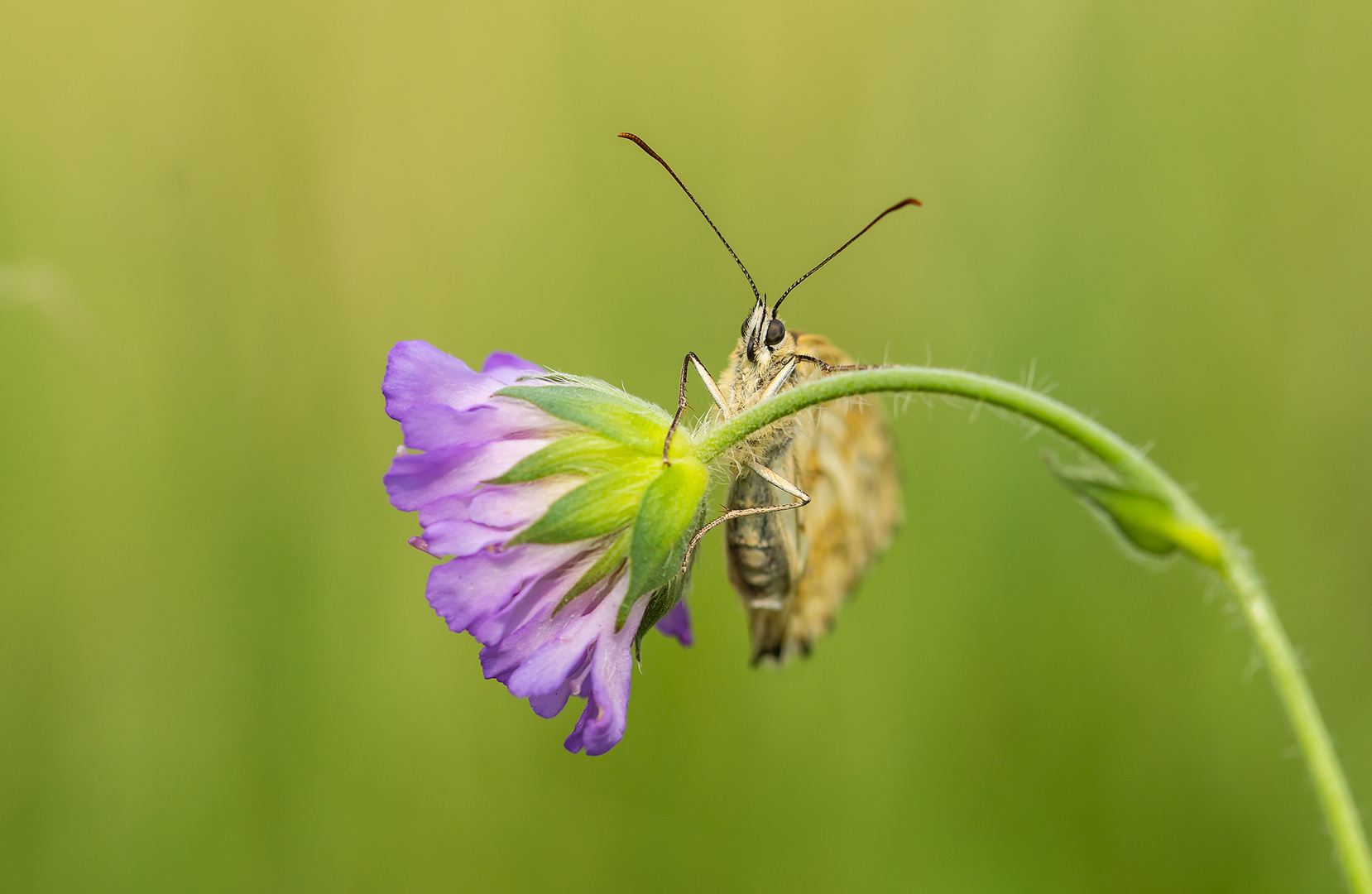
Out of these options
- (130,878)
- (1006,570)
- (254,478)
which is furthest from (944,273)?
(130,878)

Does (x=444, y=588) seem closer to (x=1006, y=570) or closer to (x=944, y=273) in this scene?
(x=1006, y=570)

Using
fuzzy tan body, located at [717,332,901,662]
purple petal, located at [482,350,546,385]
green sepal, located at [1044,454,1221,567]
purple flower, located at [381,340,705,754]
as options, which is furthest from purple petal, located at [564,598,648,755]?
green sepal, located at [1044,454,1221,567]

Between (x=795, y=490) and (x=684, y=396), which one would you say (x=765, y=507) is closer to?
(x=795, y=490)

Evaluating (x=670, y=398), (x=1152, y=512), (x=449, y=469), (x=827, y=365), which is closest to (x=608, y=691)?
(x=449, y=469)

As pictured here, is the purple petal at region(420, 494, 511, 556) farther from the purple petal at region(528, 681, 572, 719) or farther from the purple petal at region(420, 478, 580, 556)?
the purple petal at region(528, 681, 572, 719)

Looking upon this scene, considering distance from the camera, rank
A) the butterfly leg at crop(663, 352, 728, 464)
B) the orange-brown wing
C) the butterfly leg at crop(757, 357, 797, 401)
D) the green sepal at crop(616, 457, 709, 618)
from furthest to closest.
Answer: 1. the orange-brown wing
2. the butterfly leg at crop(757, 357, 797, 401)
3. the butterfly leg at crop(663, 352, 728, 464)
4. the green sepal at crop(616, 457, 709, 618)
